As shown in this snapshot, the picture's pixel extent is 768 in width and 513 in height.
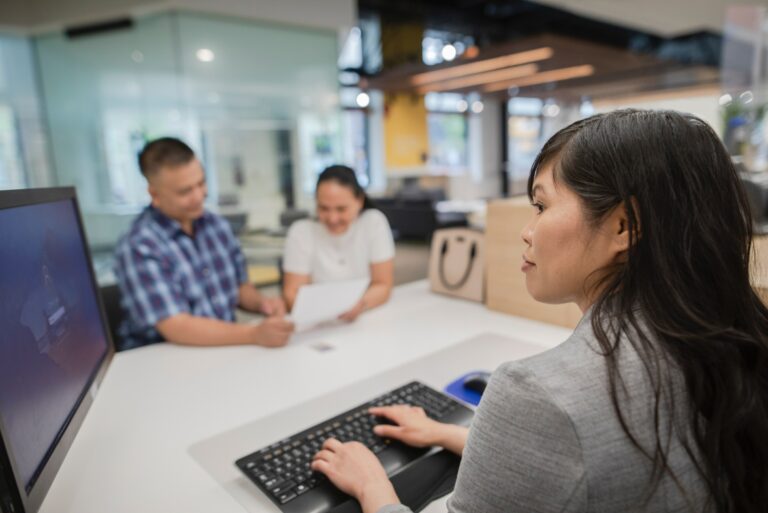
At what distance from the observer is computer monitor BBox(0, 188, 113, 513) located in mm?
596

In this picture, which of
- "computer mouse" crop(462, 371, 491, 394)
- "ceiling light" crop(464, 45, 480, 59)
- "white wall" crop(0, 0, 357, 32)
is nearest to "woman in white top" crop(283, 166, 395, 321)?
"computer mouse" crop(462, 371, 491, 394)

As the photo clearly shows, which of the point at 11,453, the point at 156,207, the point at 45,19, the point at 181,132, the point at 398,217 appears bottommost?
the point at 398,217

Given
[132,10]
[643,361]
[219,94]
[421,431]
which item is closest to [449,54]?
[219,94]

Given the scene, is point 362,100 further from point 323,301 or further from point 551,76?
point 323,301

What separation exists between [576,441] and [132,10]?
426cm

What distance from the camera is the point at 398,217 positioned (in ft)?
23.5

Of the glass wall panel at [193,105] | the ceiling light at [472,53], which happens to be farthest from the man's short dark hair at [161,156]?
the ceiling light at [472,53]

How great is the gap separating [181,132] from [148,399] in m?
3.18

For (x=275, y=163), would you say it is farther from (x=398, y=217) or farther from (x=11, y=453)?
(x=11, y=453)

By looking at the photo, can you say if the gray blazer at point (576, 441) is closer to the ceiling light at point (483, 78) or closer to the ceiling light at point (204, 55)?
the ceiling light at point (204, 55)

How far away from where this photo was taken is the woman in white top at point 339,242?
200 centimetres

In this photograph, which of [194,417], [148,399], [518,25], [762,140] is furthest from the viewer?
[518,25]

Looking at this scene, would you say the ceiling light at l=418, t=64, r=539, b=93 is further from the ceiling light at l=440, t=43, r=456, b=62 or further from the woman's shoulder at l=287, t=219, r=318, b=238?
the woman's shoulder at l=287, t=219, r=318, b=238

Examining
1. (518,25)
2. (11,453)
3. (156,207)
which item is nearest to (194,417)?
(11,453)
